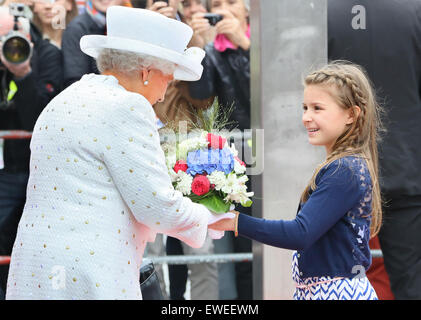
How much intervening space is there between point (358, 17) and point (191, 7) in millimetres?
1136

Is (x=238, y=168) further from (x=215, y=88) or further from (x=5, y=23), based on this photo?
(x=5, y=23)

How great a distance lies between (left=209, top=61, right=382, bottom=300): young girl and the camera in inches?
97.0

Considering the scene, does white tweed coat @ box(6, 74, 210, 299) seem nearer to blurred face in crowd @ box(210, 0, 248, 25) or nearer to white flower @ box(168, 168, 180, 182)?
white flower @ box(168, 168, 180, 182)

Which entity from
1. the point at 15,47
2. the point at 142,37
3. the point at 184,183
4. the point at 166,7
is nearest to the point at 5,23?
the point at 15,47

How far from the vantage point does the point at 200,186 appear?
8.18 ft

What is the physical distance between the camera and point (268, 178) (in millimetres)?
3604

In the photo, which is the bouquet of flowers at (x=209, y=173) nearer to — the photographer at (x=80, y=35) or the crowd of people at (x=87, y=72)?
the crowd of people at (x=87, y=72)

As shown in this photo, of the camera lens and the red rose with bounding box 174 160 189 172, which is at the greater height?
the camera lens

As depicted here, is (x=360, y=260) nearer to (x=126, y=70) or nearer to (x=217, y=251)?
(x=126, y=70)

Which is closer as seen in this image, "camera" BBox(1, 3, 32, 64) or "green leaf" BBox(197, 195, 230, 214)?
"green leaf" BBox(197, 195, 230, 214)

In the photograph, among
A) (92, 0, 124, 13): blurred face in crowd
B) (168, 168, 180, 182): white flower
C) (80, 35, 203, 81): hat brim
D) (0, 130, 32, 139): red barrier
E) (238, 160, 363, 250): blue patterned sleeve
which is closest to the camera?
(80, 35, 203, 81): hat brim

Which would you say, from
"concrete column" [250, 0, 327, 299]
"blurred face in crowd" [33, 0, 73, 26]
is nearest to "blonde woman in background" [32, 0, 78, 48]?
"blurred face in crowd" [33, 0, 73, 26]

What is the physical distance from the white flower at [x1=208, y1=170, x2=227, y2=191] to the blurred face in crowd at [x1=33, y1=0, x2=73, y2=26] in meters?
2.28

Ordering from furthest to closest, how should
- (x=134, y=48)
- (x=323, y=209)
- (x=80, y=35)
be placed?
1. (x=80, y=35)
2. (x=323, y=209)
3. (x=134, y=48)
